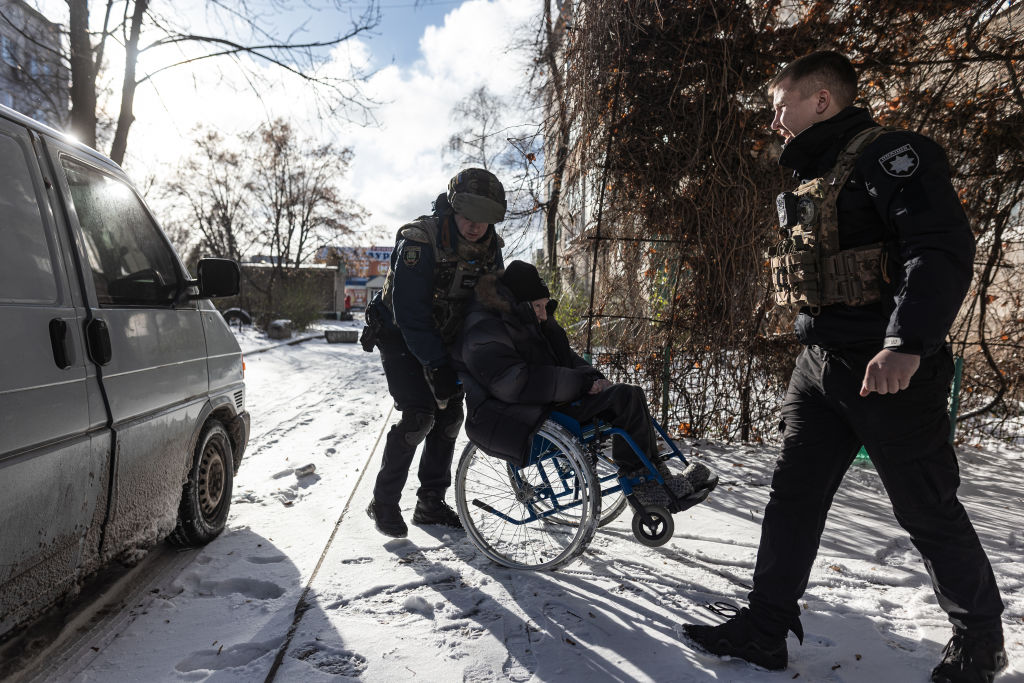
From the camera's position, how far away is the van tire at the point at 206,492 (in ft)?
9.69

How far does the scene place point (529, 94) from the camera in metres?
5.21

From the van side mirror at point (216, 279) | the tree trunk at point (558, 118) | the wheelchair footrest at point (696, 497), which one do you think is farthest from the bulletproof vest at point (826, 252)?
the tree trunk at point (558, 118)

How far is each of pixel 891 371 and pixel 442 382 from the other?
190cm

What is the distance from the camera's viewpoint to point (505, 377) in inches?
103

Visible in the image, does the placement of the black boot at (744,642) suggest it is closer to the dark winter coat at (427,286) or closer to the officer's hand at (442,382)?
the officer's hand at (442,382)

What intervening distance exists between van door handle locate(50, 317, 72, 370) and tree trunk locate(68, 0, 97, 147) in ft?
24.9

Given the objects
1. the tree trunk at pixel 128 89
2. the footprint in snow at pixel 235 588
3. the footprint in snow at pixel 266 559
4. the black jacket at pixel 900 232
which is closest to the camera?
the black jacket at pixel 900 232

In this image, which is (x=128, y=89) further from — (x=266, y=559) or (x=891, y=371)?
(x=891, y=371)

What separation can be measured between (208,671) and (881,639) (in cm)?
247

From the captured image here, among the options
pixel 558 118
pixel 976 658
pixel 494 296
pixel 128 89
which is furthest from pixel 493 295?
pixel 128 89

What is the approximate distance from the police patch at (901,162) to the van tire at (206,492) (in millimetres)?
3192

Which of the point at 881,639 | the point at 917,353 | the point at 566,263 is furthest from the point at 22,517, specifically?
the point at 566,263

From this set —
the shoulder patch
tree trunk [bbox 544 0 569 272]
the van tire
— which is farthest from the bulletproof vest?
tree trunk [bbox 544 0 569 272]

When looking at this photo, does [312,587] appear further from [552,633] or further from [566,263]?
[566,263]
